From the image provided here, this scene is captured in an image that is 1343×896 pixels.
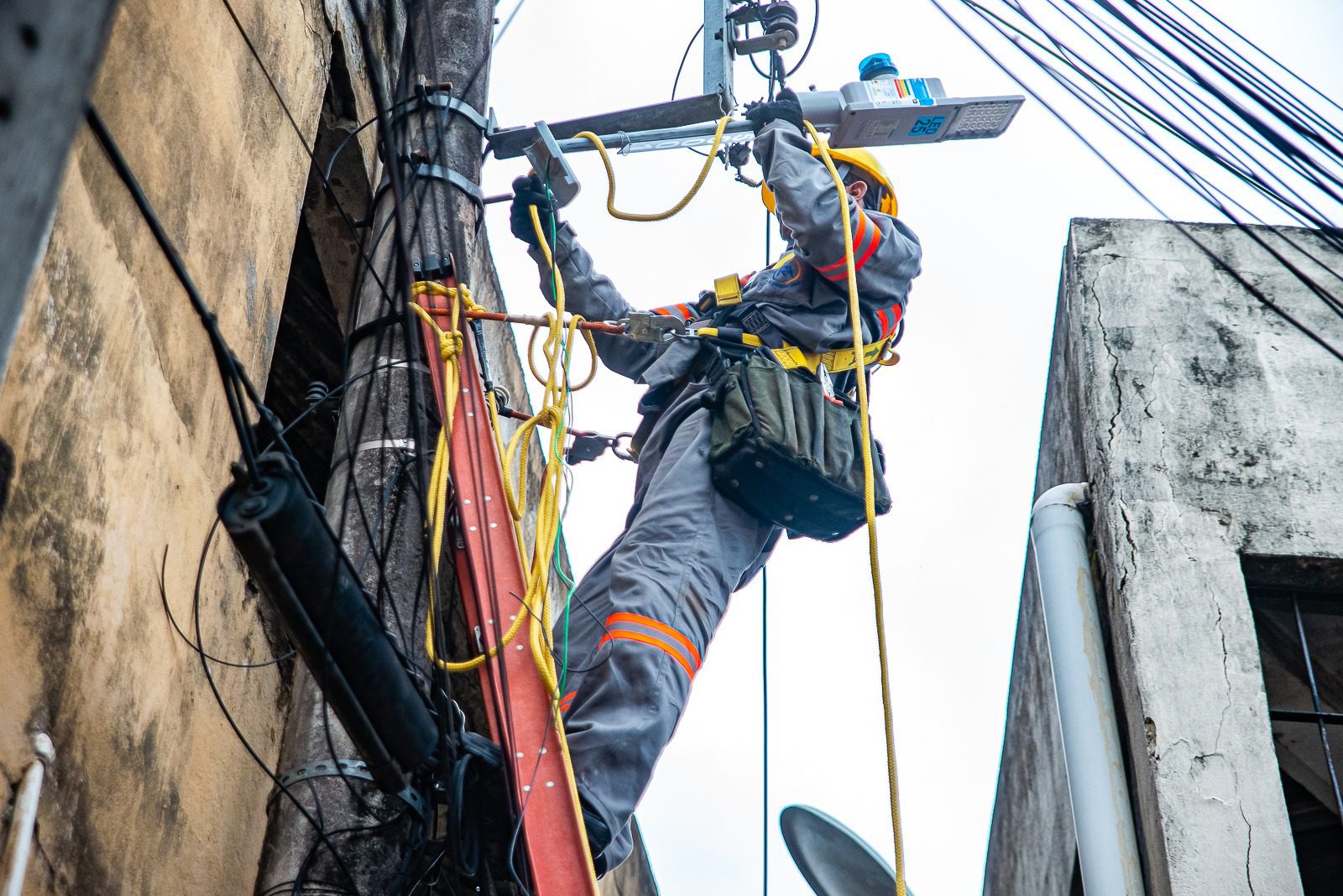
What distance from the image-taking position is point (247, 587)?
11.8ft

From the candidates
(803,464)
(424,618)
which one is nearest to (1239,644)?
(803,464)

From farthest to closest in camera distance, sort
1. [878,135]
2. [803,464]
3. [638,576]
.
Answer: [878,135], [803,464], [638,576]

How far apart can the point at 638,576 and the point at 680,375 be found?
0.96 metres

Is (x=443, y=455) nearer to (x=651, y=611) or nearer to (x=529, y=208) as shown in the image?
(x=651, y=611)

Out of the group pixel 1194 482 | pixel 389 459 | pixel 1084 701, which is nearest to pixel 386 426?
pixel 389 459

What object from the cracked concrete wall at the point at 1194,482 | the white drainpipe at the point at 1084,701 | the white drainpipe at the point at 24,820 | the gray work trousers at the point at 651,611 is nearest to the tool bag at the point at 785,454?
the gray work trousers at the point at 651,611

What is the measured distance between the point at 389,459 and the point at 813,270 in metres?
1.85

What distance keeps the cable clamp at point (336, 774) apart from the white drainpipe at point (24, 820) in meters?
0.40

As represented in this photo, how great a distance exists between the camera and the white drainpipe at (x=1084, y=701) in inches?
164

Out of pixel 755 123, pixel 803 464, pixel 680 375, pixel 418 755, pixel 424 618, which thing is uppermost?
pixel 755 123

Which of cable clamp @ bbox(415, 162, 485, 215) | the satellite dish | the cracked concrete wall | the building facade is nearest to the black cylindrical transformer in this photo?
the building facade

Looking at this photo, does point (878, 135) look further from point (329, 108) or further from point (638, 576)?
point (638, 576)

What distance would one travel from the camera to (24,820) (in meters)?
2.24

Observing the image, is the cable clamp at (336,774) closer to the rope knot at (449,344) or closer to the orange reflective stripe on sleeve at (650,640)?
the orange reflective stripe on sleeve at (650,640)
